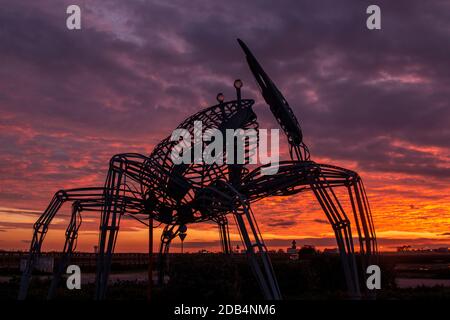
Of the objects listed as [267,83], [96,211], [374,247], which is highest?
[267,83]

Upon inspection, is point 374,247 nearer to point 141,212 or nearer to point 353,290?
point 353,290

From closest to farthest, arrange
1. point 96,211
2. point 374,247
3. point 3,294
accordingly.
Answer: point 374,247 → point 96,211 → point 3,294

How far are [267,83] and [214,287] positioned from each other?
6840 millimetres

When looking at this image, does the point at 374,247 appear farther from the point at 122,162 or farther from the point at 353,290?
the point at 122,162

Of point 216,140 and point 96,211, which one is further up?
point 216,140

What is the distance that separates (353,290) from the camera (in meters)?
12.0

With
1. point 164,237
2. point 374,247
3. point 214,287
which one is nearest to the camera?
point 374,247

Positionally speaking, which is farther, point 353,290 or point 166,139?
point 166,139
